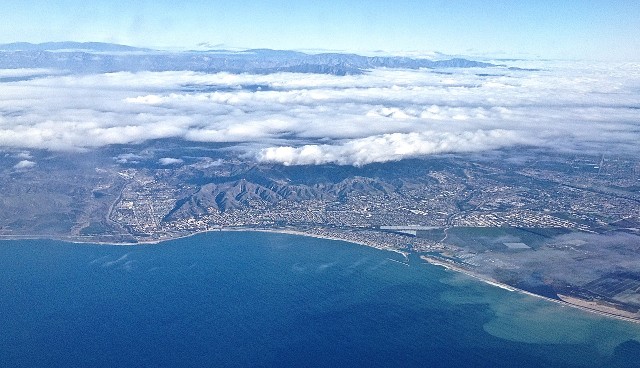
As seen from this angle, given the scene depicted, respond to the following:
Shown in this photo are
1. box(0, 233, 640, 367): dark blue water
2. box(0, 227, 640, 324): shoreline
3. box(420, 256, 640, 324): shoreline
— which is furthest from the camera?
box(0, 227, 640, 324): shoreline

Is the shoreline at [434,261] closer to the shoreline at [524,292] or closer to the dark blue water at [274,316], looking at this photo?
the shoreline at [524,292]

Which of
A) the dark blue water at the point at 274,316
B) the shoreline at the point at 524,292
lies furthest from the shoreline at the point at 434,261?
the dark blue water at the point at 274,316

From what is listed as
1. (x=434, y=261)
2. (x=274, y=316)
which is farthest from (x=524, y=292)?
(x=274, y=316)

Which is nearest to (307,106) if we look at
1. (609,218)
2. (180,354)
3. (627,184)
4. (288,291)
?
(627,184)

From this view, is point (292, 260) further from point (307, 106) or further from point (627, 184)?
point (307, 106)

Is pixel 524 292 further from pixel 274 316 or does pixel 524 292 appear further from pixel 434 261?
pixel 274 316

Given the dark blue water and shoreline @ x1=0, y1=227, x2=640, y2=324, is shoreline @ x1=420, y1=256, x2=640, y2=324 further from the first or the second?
the dark blue water

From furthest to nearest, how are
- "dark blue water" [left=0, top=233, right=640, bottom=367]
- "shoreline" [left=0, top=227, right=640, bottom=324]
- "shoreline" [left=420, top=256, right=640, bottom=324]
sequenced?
1. "shoreline" [left=0, top=227, right=640, bottom=324]
2. "shoreline" [left=420, top=256, right=640, bottom=324]
3. "dark blue water" [left=0, top=233, right=640, bottom=367]

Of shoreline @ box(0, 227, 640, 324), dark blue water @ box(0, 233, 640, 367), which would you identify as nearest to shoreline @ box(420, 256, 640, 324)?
shoreline @ box(0, 227, 640, 324)
